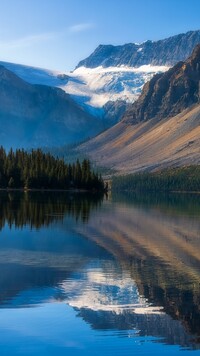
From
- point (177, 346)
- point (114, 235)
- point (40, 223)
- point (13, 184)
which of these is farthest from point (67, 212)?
point (13, 184)

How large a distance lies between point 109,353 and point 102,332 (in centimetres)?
280

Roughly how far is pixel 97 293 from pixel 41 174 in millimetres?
143046

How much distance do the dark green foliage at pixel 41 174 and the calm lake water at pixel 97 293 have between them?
112078 mm

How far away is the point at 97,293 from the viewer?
35.7m

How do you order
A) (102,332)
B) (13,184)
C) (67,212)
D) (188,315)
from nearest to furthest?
(102,332) → (188,315) → (67,212) → (13,184)

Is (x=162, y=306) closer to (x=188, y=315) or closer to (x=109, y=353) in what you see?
(x=188, y=315)

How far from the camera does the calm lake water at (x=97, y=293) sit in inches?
1056

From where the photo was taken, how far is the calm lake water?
26812 mm

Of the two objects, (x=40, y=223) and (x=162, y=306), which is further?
(x=40, y=223)

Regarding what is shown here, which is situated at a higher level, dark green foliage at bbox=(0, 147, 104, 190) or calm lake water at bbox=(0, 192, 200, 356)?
dark green foliage at bbox=(0, 147, 104, 190)

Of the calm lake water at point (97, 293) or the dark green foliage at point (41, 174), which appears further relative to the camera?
the dark green foliage at point (41, 174)

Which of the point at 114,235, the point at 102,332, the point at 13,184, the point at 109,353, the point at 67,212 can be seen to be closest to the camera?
the point at 109,353

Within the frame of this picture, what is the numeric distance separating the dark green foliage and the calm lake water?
4413 inches

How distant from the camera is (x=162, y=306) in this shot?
109 feet
